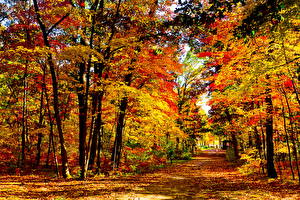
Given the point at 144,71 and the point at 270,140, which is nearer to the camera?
the point at 270,140

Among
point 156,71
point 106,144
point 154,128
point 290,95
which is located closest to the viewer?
point 290,95

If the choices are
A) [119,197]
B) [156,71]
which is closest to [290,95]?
[156,71]

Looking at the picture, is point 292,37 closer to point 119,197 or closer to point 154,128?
point 119,197

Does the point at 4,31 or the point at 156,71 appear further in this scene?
the point at 4,31

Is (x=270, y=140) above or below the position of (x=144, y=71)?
below

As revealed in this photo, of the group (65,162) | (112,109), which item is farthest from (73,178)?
(112,109)

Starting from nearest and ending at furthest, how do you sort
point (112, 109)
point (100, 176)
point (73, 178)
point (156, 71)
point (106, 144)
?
point (73, 178) → point (100, 176) → point (156, 71) → point (112, 109) → point (106, 144)

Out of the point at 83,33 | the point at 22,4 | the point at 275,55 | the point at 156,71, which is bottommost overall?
the point at 275,55

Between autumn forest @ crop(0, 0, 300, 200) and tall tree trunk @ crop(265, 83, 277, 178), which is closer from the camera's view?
autumn forest @ crop(0, 0, 300, 200)

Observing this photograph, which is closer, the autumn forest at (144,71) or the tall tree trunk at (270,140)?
the autumn forest at (144,71)

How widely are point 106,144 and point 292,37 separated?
2049cm

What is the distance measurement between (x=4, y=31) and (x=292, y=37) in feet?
60.6

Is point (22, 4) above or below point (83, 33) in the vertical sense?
above

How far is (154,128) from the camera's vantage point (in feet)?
59.1
